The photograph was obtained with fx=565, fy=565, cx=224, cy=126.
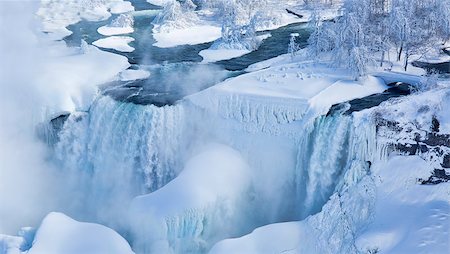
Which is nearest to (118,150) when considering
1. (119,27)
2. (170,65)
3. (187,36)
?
(170,65)

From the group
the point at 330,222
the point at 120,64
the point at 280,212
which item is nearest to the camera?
the point at 330,222

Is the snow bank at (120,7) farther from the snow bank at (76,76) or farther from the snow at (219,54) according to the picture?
the snow at (219,54)

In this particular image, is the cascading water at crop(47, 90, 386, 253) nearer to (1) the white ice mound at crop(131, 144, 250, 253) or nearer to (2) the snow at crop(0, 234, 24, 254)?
(1) the white ice mound at crop(131, 144, 250, 253)

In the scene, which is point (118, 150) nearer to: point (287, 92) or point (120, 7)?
point (287, 92)

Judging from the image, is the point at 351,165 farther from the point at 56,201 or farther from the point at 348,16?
the point at 56,201

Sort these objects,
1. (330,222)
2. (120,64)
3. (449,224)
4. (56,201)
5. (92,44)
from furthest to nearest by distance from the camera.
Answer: (92,44) < (120,64) < (56,201) < (330,222) < (449,224)

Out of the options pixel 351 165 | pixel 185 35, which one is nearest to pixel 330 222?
pixel 351 165

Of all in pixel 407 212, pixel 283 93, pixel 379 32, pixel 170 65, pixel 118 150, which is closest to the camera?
pixel 407 212
